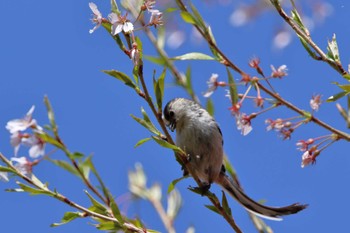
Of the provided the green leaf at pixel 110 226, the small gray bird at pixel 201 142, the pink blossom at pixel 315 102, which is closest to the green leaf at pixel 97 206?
the green leaf at pixel 110 226

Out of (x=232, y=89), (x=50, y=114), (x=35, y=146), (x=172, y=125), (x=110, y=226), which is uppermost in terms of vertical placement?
(x=172, y=125)

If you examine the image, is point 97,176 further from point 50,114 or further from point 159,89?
point 159,89

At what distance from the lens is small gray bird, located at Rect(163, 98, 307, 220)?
11.2 feet

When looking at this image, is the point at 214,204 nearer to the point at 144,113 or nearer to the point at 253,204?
the point at 144,113

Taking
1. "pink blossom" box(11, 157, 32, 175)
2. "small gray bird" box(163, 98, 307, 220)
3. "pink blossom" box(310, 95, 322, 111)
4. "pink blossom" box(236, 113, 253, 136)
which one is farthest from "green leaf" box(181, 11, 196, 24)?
"small gray bird" box(163, 98, 307, 220)

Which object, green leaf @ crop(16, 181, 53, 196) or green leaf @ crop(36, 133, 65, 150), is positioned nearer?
green leaf @ crop(36, 133, 65, 150)

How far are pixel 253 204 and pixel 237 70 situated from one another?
57.3 inches

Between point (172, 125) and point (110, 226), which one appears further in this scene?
point (172, 125)

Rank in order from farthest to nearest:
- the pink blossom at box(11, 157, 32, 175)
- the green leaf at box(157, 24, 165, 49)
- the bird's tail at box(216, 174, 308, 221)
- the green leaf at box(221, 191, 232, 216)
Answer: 1. the bird's tail at box(216, 174, 308, 221)
2. the green leaf at box(157, 24, 165, 49)
3. the green leaf at box(221, 191, 232, 216)
4. the pink blossom at box(11, 157, 32, 175)

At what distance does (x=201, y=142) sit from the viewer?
11.5 ft

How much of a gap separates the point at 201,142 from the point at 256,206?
59cm

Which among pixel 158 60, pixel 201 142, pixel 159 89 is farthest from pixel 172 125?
pixel 159 89

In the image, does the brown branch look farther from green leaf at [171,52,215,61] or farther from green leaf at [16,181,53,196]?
green leaf at [16,181,53,196]

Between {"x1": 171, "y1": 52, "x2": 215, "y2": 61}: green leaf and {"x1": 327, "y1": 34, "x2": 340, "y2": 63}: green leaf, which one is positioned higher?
{"x1": 327, "y1": 34, "x2": 340, "y2": 63}: green leaf
